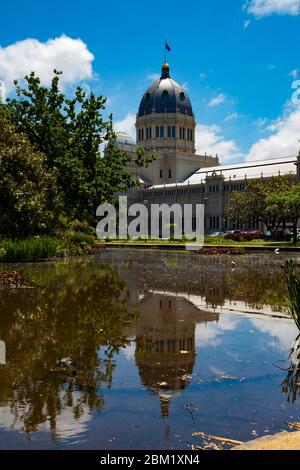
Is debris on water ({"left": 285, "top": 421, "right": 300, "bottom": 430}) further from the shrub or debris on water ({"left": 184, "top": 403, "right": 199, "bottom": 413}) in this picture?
the shrub

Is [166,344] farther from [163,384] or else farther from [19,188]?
[19,188]

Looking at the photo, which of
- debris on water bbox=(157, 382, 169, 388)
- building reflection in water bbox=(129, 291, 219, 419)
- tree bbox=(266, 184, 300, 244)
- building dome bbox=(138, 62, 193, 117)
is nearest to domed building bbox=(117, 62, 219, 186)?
building dome bbox=(138, 62, 193, 117)

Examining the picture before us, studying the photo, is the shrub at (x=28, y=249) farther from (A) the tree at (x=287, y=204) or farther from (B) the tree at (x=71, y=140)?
(A) the tree at (x=287, y=204)

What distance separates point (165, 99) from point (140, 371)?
12308cm

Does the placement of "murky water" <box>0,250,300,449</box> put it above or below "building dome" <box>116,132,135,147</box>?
below

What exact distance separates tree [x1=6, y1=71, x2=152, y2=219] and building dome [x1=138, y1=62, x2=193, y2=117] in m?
88.9

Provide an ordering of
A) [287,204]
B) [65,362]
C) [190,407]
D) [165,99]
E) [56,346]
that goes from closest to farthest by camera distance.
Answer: [190,407], [65,362], [56,346], [287,204], [165,99]

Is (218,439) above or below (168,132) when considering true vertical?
below

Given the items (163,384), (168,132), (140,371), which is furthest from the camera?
(168,132)

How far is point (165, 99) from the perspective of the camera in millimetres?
124750

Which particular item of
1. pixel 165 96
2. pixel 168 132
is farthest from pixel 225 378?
pixel 165 96

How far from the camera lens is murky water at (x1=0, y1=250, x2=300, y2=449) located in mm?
4621

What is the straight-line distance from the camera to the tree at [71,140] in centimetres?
3528
